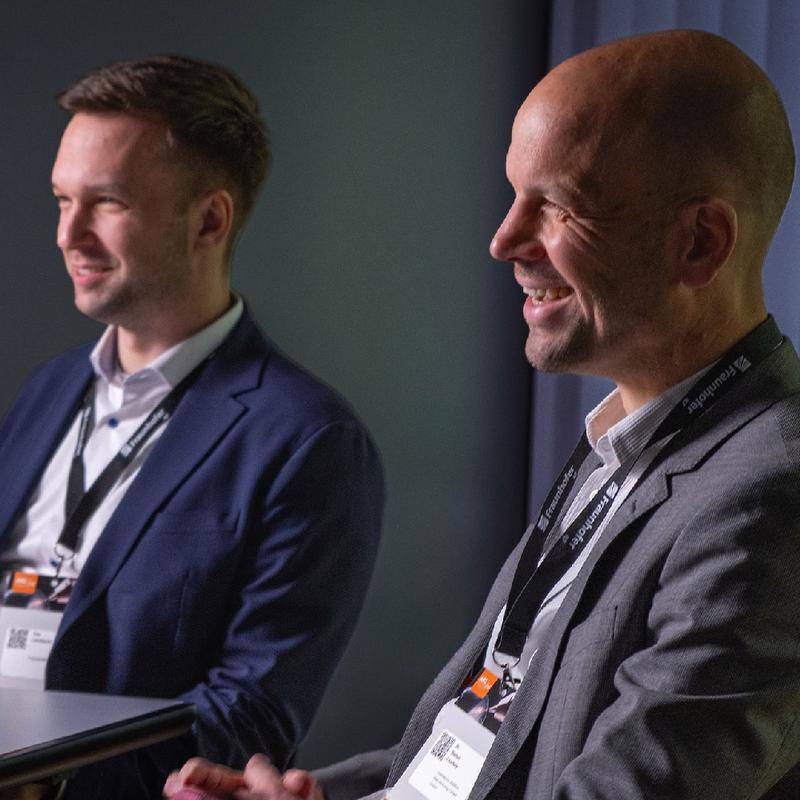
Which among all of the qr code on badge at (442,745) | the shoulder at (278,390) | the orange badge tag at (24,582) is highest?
the shoulder at (278,390)

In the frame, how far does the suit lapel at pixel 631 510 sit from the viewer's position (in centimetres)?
138

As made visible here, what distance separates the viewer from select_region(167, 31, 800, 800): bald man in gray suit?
1242mm

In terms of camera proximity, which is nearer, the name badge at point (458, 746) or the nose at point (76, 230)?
the name badge at point (458, 746)

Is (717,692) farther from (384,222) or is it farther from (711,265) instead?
(384,222)

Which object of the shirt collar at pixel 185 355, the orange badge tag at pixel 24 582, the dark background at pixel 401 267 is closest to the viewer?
the orange badge tag at pixel 24 582

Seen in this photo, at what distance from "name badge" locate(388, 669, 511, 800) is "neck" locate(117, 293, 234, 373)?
1.25 m

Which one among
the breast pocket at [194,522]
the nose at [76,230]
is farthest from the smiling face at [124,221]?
the breast pocket at [194,522]

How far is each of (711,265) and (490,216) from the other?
2638 mm

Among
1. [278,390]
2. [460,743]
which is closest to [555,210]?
[460,743]

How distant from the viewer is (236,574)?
2301 mm

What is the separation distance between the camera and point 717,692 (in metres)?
1.24

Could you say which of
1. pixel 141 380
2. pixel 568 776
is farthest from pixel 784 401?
pixel 141 380

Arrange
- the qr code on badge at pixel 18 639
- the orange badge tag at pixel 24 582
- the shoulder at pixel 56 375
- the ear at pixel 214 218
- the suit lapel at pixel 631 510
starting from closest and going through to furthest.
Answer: the suit lapel at pixel 631 510
the qr code on badge at pixel 18 639
the orange badge tag at pixel 24 582
the ear at pixel 214 218
the shoulder at pixel 56 375

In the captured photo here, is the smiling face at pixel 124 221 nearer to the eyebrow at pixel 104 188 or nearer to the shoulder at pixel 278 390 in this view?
the eyebrow at pixel 104 188
